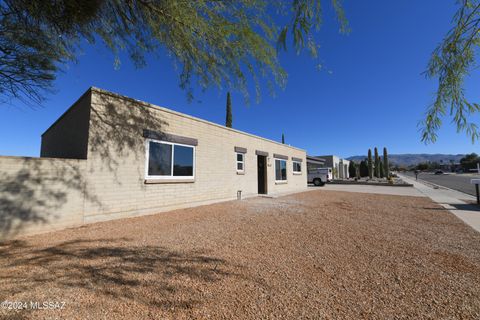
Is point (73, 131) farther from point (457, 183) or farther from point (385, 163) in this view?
point (385, 163)

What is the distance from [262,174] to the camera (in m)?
13.7

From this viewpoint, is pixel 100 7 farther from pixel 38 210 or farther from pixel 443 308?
pixel 443 308

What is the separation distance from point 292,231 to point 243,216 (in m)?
2.08

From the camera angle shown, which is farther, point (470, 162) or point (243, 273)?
point (470, 162)

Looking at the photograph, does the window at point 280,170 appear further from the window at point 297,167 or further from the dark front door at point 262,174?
the window at point 297,167

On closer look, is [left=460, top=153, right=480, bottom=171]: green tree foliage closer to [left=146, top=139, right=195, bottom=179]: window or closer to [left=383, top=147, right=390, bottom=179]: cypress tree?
[left=383, top=147, right=390, bottom=179]: cypress tree

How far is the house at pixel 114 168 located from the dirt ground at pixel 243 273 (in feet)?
2.73

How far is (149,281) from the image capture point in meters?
2.71

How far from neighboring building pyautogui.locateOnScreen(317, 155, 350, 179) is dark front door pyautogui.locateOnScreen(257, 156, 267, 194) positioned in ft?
87.4

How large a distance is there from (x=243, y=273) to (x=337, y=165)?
4103 centimetres

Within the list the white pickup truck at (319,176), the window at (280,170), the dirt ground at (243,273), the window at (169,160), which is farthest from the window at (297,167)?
the dirt ground at (243,273)

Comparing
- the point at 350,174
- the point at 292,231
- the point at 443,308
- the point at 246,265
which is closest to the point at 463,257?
the point at 443,308

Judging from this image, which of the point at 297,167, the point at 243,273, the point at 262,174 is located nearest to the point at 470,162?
the point at 297,167

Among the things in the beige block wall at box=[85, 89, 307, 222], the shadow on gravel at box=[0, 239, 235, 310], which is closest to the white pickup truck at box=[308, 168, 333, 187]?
the beige block wall at box=[85, 89, 307, 222]
